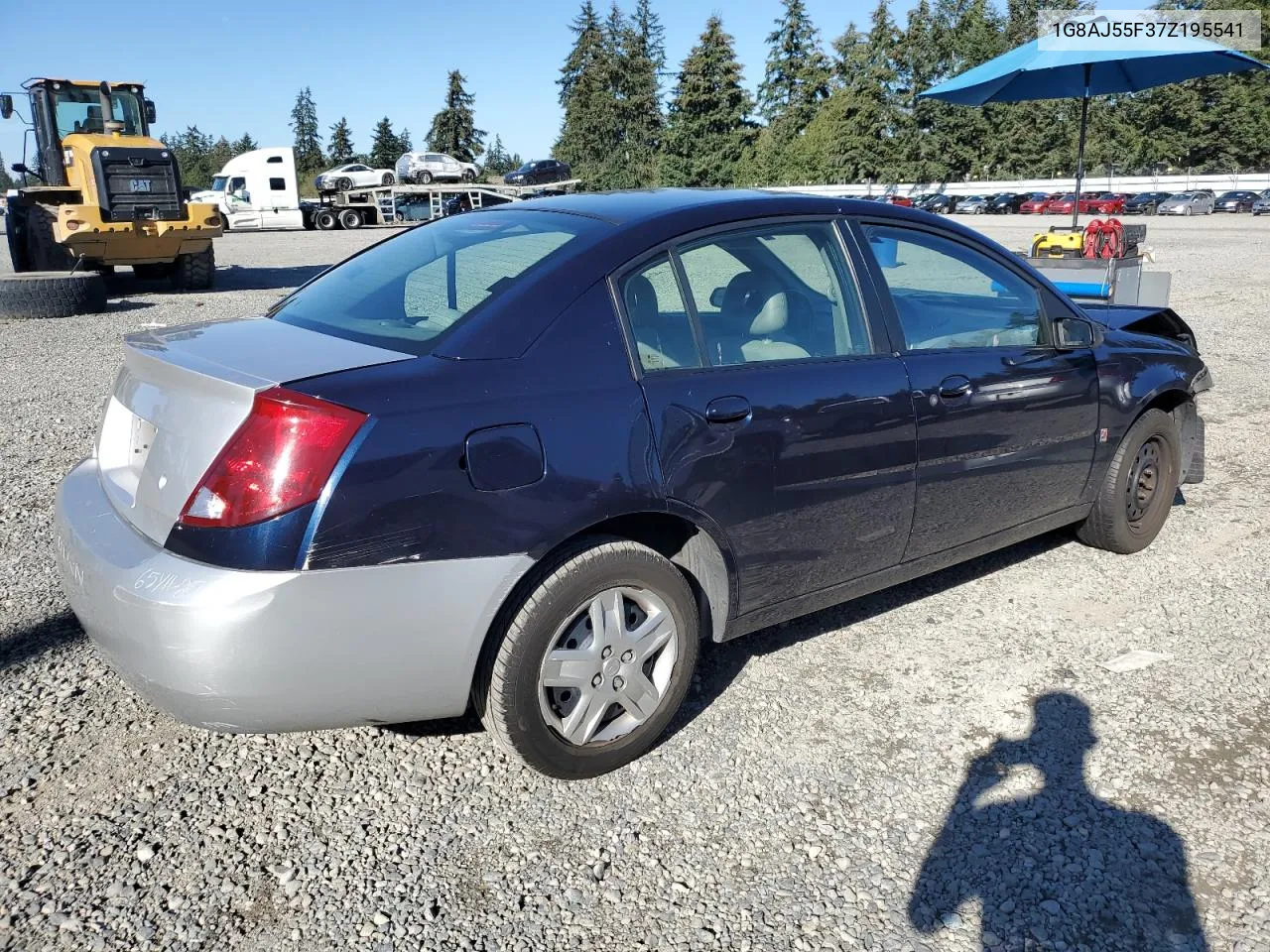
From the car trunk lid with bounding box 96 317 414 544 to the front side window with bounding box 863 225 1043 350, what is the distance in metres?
1.83

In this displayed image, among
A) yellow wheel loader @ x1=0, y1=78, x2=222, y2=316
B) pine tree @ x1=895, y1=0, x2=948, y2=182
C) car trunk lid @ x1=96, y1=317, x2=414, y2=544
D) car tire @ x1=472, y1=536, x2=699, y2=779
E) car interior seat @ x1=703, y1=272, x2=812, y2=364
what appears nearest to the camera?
car trunk lid @ x1=96, y1=317, x2=414, y2=544

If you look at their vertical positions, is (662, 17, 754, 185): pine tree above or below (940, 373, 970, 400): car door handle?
above

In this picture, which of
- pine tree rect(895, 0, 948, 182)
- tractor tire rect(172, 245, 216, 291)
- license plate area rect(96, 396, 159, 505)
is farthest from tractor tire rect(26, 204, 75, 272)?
pine tree rect(895, 0, 948, 182)

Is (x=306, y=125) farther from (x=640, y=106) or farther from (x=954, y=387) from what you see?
(x=954, y=387)

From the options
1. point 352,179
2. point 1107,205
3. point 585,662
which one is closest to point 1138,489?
point 585,662

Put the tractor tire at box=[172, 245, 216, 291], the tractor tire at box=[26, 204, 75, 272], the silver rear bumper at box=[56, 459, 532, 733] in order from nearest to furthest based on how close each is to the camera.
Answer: the silver rear bumper at box=[56, 459, 532, 733], the tractor tire at box=[26, 204, 75, 272], the tractor tire at box=[172, 245, 216, 291]

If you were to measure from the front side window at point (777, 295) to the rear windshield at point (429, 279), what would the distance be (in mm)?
435

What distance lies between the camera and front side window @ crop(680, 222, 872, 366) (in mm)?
3086

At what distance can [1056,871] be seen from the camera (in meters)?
2.46

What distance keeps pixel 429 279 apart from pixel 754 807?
189 centimetres

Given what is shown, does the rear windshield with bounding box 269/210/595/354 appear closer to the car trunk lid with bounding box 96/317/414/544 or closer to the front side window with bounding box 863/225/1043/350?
the car trunk lid with bounding box 96/317/414/544

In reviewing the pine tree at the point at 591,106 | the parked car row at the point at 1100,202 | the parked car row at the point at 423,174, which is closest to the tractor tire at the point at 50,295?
the parked car row at the point at 423,174

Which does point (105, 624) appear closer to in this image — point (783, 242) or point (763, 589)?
point (763, 589)

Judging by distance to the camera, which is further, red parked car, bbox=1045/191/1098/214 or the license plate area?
red parked car, bbox=1045/191/1098/214
